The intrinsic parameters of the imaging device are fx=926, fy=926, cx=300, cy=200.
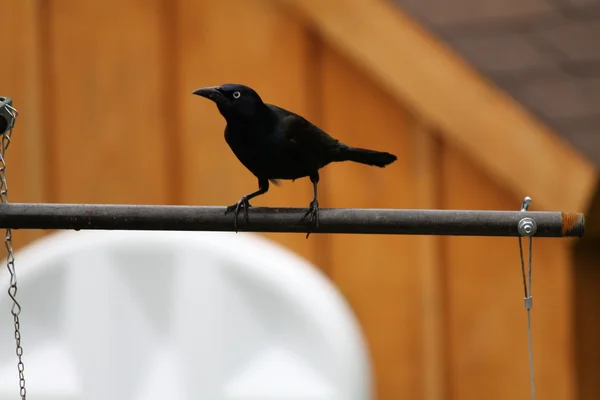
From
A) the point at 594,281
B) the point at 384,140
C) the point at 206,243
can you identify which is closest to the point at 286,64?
the point at 384,140

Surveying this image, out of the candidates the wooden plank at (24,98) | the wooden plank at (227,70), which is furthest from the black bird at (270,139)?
the wooden plank at (24,98)

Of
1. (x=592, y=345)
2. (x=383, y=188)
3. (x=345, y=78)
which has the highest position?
(x=345, y=78)

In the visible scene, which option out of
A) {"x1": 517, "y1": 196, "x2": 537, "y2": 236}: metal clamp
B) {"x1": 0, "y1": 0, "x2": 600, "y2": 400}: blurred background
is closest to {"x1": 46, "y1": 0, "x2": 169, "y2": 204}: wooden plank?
{"x1": 0, "y1": 0, "x2": 600, "y2": 400}: blurred background

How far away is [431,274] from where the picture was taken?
2039 mm

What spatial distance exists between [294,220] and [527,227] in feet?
1.05

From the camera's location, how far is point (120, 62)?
227 cm

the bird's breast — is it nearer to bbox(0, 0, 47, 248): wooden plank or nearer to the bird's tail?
the bird's tail

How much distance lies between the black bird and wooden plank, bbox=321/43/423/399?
541mm

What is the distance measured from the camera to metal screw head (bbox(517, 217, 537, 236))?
4.10ft

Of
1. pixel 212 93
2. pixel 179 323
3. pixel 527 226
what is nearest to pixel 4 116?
pixel 212 93

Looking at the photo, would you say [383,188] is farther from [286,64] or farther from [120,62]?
[120,62]

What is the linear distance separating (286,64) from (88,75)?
506 mm

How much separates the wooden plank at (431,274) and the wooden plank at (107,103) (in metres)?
0.62

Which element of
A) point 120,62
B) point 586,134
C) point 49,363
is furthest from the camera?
point 120,62
